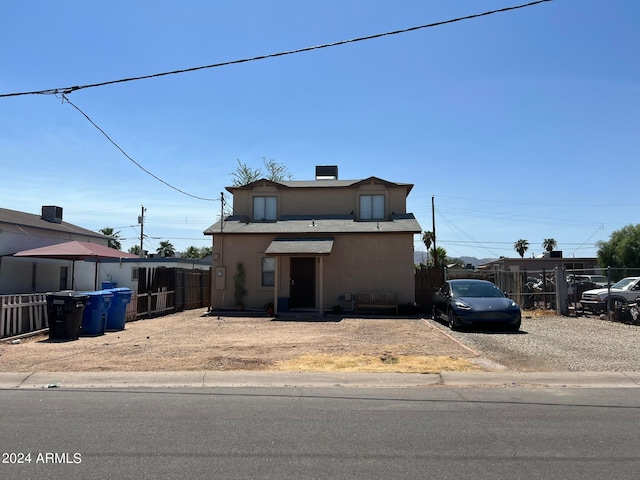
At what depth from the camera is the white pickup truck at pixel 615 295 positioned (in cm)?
1781

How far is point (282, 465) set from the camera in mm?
4539

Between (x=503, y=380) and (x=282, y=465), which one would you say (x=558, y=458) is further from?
(x=503, y=380)

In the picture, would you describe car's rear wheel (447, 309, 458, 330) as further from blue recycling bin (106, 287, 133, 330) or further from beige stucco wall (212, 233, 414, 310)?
blue recycling bin (106, 287, 133, 330)

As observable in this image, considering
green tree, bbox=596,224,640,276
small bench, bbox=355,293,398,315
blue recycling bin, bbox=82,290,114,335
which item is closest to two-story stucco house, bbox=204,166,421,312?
small bench, bbox=355,293,398,315

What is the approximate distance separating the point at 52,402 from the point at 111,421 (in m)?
1.52

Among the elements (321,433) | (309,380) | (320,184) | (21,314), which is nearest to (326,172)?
(320,184)

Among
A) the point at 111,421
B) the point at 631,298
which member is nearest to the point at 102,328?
the point at 111,421

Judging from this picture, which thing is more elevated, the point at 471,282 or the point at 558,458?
the point at 471,282

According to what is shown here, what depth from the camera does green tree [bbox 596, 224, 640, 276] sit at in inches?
1773

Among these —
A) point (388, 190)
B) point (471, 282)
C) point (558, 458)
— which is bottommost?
point (558, 458)

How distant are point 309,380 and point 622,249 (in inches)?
1790

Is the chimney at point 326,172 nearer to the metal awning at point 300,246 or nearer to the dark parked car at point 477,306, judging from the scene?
the metal awning at point 300,246

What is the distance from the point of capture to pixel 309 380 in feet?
27.7

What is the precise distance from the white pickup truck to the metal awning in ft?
31.3
